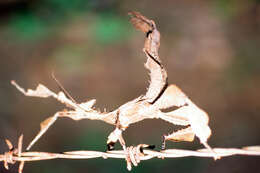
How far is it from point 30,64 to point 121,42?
1.15m

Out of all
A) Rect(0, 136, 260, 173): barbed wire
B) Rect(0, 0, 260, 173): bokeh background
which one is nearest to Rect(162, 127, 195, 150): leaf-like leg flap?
Rect(0, 136, 260, 173): barbed wire

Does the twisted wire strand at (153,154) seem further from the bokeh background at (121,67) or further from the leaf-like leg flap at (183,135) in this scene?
the bokeh background at (121,67)

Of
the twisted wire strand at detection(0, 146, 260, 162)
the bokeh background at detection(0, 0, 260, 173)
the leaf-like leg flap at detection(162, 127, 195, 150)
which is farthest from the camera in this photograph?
the bokeh background at detection(0, 0, 260, 173)

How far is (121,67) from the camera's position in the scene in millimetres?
3287

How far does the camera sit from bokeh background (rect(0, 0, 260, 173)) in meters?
2.71

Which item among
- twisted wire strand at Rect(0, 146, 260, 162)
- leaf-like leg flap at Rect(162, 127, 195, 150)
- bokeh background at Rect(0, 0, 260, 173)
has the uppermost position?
bokeh background at Rect(0, 0, 260, 173)

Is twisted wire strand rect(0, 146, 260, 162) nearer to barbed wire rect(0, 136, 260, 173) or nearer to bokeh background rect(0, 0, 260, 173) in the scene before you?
barbed wire rect(0, 136, 260, 173)

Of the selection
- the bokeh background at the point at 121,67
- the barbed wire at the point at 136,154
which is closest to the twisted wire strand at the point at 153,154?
the barbed wire at the point at 136,154

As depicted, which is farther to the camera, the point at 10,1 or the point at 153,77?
the point at 10,1

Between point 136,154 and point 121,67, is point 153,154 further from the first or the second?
point 121,67

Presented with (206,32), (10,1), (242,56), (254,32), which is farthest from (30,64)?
(254,32)

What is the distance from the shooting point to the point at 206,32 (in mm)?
3346

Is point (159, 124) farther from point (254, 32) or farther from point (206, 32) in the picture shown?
point (254, 32)

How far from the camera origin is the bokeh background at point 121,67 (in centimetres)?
271
